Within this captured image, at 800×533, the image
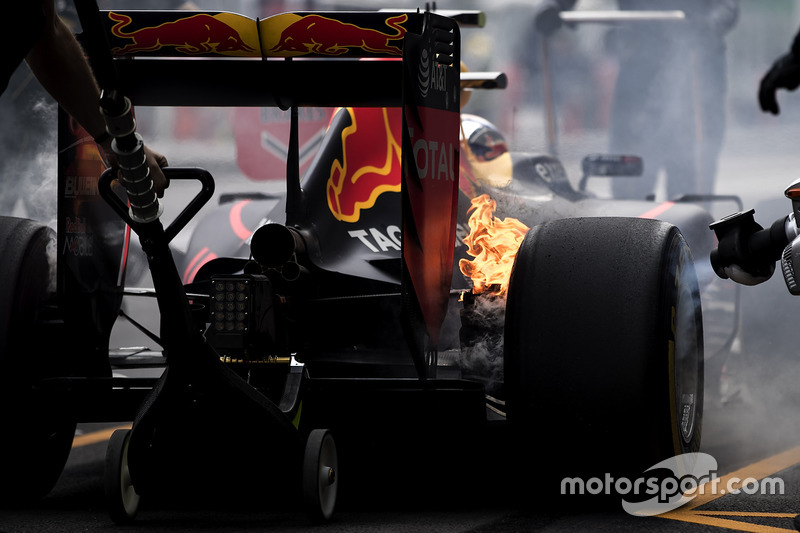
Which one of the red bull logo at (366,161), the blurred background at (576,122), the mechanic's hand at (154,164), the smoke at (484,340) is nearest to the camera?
the mechanic's hand at (154,164)

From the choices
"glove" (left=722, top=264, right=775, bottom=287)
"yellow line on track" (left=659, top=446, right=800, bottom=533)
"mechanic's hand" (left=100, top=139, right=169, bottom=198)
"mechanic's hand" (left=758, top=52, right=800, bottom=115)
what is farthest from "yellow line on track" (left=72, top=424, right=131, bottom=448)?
"mechanic's hand" (left=758, top=52, right=800, bottom=115)

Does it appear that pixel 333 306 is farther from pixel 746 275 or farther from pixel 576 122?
pixel 576 122

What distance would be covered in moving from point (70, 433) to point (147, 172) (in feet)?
6.24

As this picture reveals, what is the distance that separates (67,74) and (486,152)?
3519 millimetres

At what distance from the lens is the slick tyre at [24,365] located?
372 centimetres

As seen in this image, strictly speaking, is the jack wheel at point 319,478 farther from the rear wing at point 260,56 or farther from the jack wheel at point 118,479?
the rear wing at point 260,56

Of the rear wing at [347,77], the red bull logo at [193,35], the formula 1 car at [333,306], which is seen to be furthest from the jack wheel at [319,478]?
the red bull logo at [193,35]

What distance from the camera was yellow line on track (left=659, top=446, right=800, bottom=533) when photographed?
10.7ft

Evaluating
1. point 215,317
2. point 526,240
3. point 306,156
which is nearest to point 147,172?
point 215,317

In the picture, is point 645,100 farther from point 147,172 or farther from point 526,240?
point 147,172

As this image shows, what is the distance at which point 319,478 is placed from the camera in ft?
→ 10.8

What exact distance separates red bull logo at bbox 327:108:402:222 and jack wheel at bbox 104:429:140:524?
1458 millimetres

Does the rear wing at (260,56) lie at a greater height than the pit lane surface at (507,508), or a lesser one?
greater

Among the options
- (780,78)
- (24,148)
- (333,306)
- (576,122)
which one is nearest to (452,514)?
(333,306)
